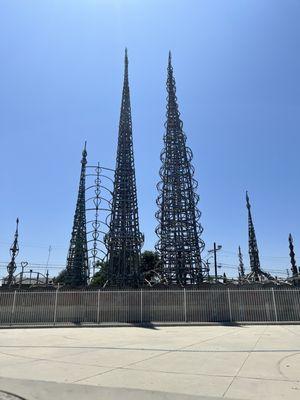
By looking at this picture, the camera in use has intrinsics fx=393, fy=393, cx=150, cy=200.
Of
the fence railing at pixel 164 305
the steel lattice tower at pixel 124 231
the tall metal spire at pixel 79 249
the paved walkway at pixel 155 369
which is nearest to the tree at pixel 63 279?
the tall metal spire at pixel 79 249

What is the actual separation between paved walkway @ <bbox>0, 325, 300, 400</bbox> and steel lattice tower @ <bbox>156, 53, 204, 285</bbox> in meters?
33.2

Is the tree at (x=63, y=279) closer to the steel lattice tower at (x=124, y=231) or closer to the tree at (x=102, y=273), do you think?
the tree at (x=102, y=273)

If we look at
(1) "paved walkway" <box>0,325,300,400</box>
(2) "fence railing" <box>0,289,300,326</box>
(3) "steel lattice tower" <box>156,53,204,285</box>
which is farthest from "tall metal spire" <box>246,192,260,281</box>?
(1) "paved walkway" <box>0,325,300,400</box>

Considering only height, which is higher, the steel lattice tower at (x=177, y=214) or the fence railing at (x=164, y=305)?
the steel lattice tower at (x=177, y=214)

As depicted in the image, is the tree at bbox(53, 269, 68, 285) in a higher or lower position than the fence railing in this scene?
higher

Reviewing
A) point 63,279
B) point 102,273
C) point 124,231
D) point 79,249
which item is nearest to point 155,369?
point 124,231

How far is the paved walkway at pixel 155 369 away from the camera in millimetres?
7754

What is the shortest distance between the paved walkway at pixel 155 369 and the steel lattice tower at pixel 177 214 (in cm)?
3324

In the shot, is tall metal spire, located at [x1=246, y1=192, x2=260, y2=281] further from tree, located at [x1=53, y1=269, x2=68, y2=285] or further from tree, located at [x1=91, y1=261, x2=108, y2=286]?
tree, located at [x1=53, y1=269, x2=68, y2=285]

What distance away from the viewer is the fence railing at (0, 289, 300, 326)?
1018 inches

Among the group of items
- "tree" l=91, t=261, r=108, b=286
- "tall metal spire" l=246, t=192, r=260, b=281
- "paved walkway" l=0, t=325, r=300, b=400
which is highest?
"tall metal spire" l=246, t=192, r=260, b=281

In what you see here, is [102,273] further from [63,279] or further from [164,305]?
[164,305]

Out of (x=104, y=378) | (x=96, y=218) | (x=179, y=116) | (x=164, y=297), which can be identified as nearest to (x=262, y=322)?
(x=164, y=297)

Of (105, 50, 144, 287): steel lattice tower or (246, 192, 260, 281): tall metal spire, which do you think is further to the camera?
(246, 192, 260, 281): tall metal spire
